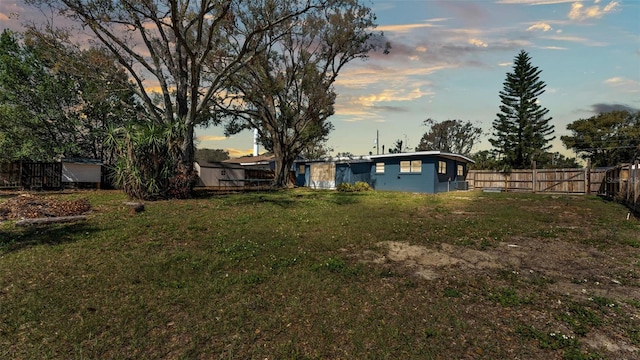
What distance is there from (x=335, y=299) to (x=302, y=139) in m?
27.2

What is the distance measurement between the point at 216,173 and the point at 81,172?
11.6m

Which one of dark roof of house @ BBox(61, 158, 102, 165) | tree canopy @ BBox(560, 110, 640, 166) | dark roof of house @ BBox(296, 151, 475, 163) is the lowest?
dark roof of house @ BBox(61, 158, 102, 165)

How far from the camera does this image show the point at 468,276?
5867 millimetres

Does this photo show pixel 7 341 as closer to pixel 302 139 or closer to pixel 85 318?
pixel 85 318

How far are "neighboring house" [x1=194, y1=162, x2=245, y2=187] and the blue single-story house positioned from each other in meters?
8.12

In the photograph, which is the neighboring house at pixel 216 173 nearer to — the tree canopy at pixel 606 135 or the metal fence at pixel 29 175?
Answer: the metal fence at pixel 29 175

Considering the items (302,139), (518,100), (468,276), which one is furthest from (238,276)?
(518,100)

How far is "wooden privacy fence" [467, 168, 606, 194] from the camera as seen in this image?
79.5ft

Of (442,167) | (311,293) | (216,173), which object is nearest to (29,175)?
(216,173)

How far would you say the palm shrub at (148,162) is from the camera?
14266 millimetres

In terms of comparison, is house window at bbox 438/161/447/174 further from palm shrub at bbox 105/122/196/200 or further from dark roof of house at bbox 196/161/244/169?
dark roof of house at bbox 196/161/244/169

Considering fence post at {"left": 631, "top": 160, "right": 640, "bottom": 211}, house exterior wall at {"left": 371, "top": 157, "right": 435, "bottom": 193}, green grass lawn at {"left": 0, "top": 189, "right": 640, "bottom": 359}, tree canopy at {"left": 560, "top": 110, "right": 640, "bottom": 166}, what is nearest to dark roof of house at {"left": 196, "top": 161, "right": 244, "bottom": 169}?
house exterior wall at {"left": 371, "top": 157, "right": 435, "bottom": 193}

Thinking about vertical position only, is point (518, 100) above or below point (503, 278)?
above

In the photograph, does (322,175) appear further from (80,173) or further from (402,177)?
(80,173)
